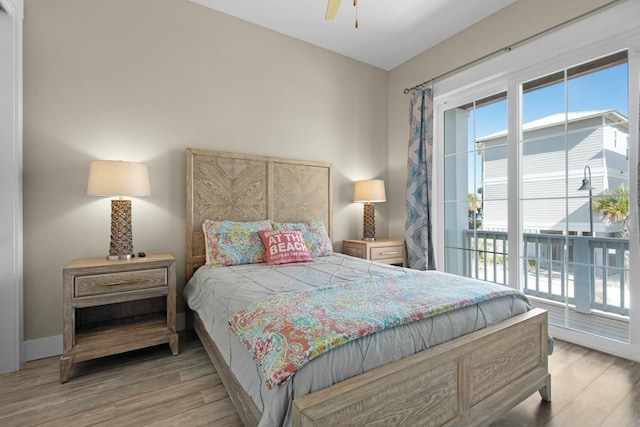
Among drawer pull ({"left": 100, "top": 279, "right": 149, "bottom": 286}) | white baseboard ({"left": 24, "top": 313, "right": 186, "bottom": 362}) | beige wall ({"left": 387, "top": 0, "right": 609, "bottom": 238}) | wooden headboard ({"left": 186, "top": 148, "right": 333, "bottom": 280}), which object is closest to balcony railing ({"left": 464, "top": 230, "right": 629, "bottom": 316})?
beige wall ({"left": 387, "top": 0, "right": 609, "bottom": 238})

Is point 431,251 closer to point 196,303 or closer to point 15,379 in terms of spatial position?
point 196,303

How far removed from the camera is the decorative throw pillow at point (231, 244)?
252 cm

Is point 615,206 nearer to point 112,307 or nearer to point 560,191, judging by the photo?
point 560,191

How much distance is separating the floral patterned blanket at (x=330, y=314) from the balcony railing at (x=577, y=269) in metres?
1.21

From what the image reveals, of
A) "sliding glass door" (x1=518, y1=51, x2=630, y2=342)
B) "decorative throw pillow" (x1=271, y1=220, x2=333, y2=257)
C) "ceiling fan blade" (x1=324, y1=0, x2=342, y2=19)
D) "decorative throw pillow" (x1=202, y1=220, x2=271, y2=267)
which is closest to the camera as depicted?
"ceiling fan blade" (x1=324, y1=0, x2=342, y2=19)

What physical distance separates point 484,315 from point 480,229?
6.25 ft

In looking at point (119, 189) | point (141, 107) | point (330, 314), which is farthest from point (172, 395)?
point (141, 107)

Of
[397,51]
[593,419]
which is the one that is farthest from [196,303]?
[397,51]

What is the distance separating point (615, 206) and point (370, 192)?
6.74 feet

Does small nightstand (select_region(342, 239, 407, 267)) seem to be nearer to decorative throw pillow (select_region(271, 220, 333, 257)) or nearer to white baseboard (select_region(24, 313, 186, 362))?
decorative throw pillow (select_region(271, 220, 333, 257))

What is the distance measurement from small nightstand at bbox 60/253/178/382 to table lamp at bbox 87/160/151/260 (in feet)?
0.44

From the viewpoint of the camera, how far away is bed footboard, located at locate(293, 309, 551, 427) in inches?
39.1

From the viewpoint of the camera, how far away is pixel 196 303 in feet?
7.58

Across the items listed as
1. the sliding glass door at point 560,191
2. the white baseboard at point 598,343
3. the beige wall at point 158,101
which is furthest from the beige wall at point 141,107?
the white baseboard at point 598,343
